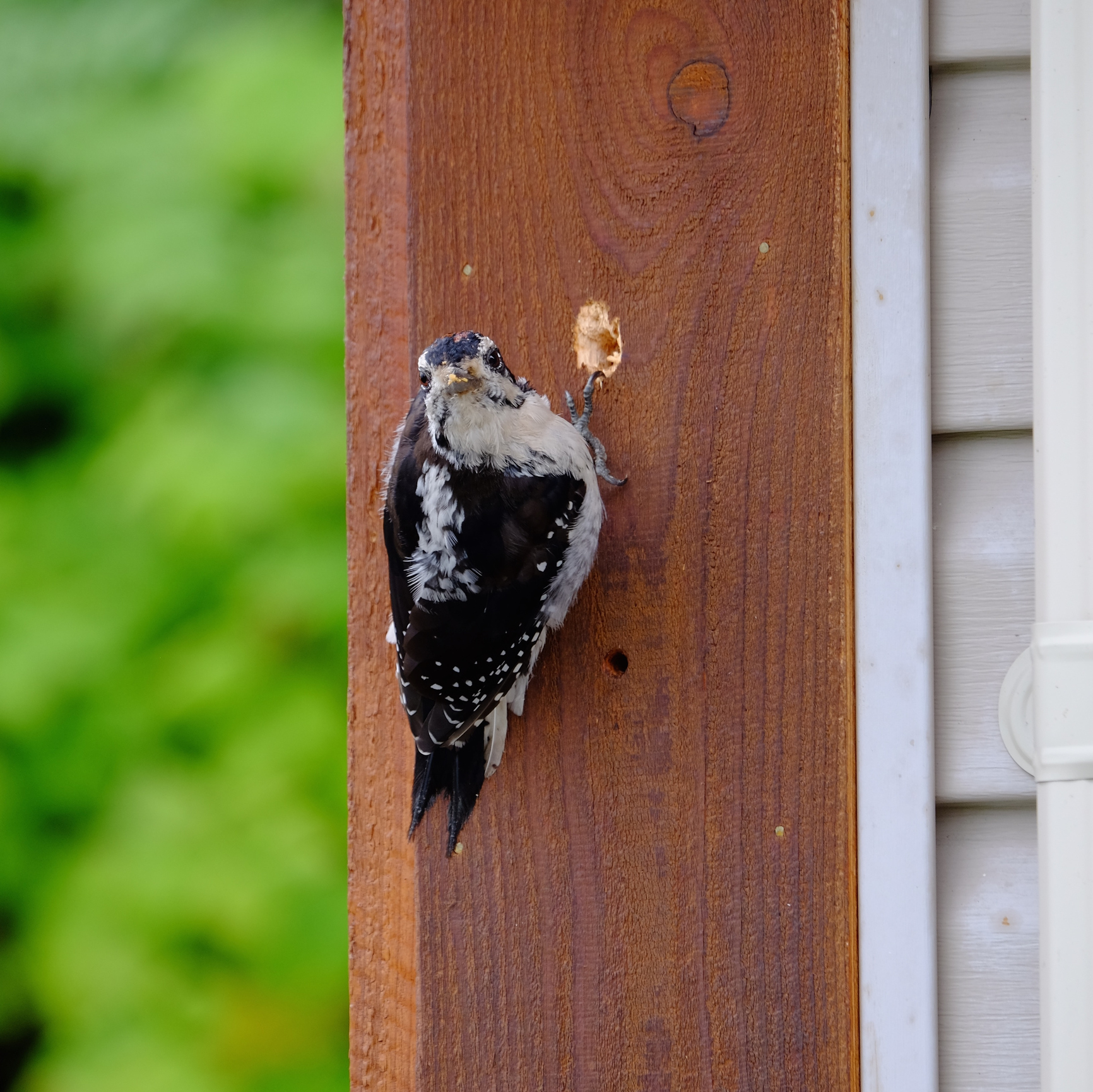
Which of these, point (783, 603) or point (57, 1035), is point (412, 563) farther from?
point (57, 1035)

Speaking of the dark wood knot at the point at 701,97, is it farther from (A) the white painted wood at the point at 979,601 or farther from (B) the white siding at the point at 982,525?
(A) the white painted wood at the point at 979,601

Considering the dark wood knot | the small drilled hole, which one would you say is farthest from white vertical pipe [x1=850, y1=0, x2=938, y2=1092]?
the small drilled hole

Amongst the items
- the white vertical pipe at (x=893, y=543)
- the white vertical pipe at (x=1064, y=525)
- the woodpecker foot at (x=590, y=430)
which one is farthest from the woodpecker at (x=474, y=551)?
the white vertical pipe at (x=1064, y=525)

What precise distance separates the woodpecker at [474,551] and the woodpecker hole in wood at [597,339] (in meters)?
0.02

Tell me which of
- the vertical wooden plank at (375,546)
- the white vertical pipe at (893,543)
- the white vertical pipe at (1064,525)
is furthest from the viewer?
the vertical wooden plank at (375,546)

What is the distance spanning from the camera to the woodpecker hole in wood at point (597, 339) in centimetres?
138

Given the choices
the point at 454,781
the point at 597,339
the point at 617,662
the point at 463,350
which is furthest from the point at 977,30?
the point at 454,781

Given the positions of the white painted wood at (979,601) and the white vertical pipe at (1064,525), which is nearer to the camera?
the white vertical pipe at (1064,525)

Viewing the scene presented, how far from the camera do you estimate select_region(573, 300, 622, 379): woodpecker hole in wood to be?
1377mm

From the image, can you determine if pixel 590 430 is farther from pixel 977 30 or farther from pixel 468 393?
pixel 977 30

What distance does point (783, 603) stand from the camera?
1.32 meters

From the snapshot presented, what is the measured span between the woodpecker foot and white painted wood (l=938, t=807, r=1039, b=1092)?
55 centimetres

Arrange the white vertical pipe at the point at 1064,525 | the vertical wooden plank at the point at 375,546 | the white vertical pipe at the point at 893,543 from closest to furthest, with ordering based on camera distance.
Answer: the white vertical pipe at the point at 1064,525, the white vertical pipe at the point at 893,543, the vertical wooden plank at the point at 375,546

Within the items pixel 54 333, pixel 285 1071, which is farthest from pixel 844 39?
pixel 285 1071
